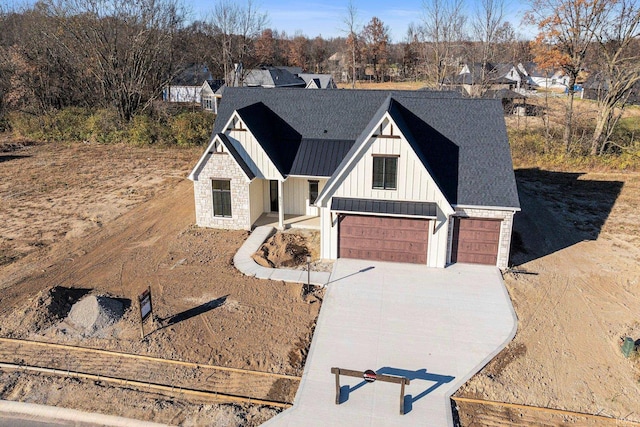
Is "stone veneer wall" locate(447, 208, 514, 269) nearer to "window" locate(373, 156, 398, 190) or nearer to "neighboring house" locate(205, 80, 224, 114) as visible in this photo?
"window" locate(373, 156, 398, 190)

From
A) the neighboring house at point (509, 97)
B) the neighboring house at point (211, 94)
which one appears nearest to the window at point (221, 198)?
the neighboring house at point (509, 97)

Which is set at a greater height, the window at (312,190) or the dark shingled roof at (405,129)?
the dark shingled roof at (405,129)

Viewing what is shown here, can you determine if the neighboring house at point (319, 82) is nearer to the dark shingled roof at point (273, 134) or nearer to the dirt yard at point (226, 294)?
the dirt yard at point (226, 294)

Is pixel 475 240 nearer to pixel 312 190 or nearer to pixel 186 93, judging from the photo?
pixel 312 190

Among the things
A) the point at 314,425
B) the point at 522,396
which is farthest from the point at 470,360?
the point at 314,425

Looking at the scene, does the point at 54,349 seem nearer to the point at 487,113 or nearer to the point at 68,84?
the point at 487,113

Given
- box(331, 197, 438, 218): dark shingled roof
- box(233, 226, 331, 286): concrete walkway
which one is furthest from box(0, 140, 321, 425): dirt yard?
box(331, 197, 438, 218): dark shingled roof
